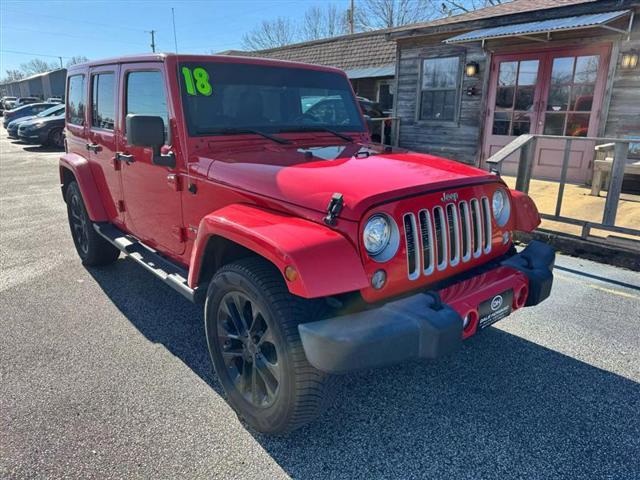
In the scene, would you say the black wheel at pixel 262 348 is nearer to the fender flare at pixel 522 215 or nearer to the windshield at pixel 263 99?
the windshield at pixel 263 99

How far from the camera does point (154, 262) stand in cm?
350

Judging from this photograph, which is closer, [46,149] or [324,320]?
[324,320]

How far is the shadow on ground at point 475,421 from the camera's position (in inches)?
85.8

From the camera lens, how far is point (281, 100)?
11.2 feet

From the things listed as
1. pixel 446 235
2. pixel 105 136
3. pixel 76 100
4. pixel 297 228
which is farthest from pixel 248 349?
pixel 76 100

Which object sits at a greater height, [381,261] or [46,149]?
[381,261]

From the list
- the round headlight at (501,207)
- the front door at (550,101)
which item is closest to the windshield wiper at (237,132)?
the round headlight at (501,207)

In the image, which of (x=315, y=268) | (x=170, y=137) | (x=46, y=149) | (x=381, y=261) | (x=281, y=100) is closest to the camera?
(x=315, y=268)

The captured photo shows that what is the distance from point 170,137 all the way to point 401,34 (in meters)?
8.90

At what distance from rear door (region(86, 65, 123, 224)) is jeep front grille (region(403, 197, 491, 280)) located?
8.94ft

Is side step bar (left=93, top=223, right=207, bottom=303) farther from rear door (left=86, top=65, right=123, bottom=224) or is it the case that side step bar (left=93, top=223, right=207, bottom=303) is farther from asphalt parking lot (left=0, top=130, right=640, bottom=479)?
asphalt parking lot (left=0, top=130, right=640, bottom=479)

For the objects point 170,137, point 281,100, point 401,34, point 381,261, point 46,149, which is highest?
point 401,34

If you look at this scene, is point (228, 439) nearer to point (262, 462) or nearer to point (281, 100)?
point (262, 462)

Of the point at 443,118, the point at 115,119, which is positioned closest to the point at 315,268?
the point at 115,119
